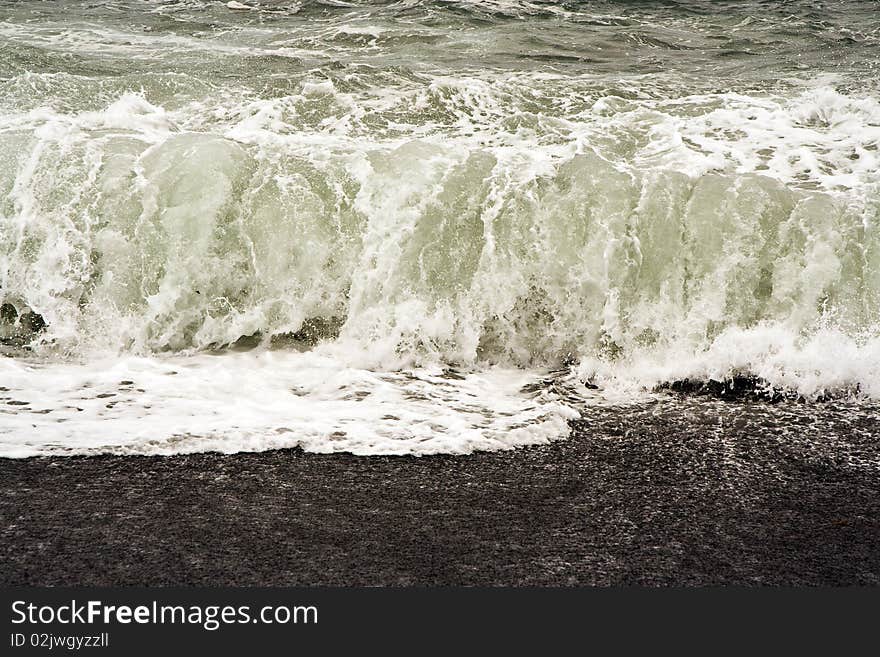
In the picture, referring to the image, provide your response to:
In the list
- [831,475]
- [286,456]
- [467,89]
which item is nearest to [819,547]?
[831,475]

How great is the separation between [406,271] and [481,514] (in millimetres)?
2728

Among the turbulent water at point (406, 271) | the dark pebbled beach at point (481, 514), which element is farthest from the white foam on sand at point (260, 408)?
the dark pebbled beach at point (481, 514)

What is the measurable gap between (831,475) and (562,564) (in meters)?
1.68

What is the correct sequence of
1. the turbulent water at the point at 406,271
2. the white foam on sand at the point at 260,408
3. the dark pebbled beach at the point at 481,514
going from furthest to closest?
the turbulent water at the point at 406,271, the white foam on sand at the point at 260,408, the dark pebbled beach at the point at 481,514

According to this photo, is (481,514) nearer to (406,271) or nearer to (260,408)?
(260,408)

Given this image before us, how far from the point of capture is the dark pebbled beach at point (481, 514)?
3.45 meters

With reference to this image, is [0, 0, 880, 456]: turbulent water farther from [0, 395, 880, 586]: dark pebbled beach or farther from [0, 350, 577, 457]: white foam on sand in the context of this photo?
[0, 395, 880, 586]: dark pebbled beach

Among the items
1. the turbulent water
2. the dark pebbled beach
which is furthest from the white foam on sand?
the dark pebbled beach

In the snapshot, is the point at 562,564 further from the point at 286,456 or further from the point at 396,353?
the point at 396,353

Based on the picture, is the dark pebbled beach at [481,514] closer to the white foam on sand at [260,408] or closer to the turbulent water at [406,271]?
the white foam on sand at [260,408]

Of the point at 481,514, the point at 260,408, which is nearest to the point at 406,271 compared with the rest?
the point at 260,408

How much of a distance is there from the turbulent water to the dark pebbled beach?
0.33 meters

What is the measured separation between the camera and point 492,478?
438 centimetres

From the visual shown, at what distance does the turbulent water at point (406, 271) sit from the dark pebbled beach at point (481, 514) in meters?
0.33
